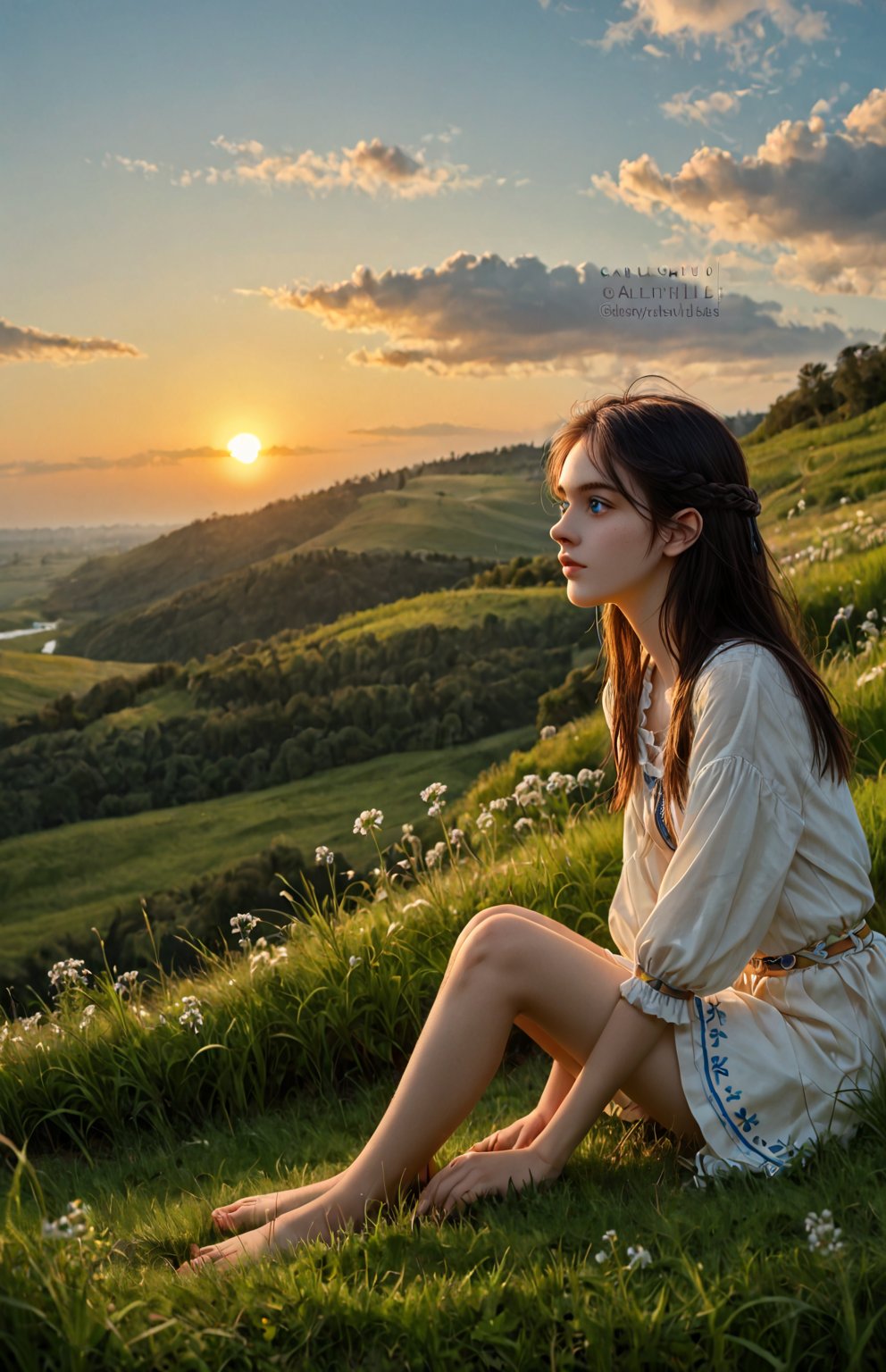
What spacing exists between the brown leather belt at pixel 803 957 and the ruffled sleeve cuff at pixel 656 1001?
25 centimetres

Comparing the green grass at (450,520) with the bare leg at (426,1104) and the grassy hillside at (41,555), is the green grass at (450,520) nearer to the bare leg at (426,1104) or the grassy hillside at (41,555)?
the grassy hillside at (41,555)

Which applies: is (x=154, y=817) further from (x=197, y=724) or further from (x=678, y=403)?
(x=678, y=403)

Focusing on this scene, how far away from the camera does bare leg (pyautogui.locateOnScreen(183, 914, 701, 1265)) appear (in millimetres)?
2260

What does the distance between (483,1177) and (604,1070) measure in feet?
1.11

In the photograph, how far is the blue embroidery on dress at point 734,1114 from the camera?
2.21m

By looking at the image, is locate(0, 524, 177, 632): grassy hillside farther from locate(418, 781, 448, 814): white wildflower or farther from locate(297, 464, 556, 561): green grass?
locate(418, 781, 448, 814): white wildflower

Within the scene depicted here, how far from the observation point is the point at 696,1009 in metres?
2.25

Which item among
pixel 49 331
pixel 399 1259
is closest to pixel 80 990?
pixel 399 1259

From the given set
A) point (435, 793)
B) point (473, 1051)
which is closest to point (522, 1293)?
point (473, 1051)

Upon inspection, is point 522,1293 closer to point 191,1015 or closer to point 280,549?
point 191,1015

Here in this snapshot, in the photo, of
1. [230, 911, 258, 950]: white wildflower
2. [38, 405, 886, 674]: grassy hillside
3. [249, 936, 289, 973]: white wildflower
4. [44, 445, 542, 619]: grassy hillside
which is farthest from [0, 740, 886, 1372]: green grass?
[44, 445, 542, 619]: grassy hillside

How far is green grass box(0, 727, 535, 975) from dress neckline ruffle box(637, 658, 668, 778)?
29.7ft

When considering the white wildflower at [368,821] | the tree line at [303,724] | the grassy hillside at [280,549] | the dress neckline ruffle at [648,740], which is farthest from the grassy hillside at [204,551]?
the dress neckline ruffle at [648,740]

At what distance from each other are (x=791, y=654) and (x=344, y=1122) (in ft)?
7.03
